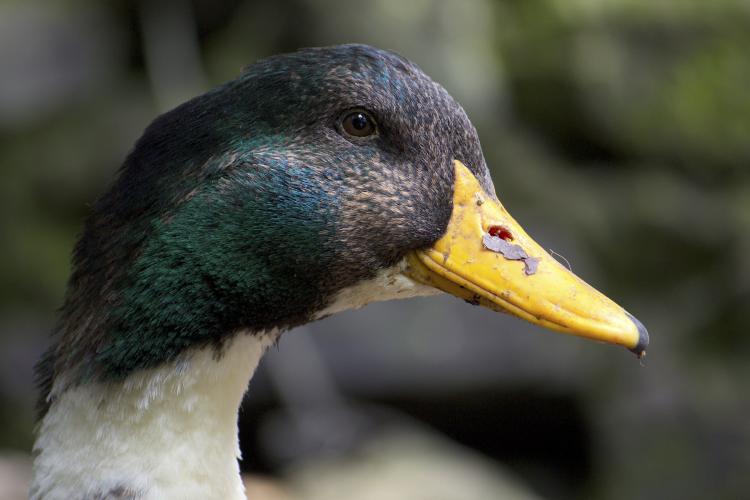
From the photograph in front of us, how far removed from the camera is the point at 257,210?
6.54 ft

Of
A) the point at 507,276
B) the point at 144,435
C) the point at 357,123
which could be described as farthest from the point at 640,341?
the point at 144,435

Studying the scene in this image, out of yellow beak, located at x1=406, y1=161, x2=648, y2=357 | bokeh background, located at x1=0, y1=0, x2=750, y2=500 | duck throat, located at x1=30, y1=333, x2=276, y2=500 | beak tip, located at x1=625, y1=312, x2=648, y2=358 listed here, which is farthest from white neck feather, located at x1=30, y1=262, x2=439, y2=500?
bokeh background, located at x1=0, y1=0, x2=750, y2=500

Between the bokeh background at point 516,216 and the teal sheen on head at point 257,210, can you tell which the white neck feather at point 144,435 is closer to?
the teal sheen on head at point 257,210

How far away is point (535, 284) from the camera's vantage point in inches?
78.8

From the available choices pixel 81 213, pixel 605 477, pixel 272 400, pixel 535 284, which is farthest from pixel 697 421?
pixel 535 284

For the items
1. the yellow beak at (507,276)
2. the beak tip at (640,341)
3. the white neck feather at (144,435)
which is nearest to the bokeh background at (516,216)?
the white neck feather at (144,435)

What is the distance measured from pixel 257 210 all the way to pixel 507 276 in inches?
19.7

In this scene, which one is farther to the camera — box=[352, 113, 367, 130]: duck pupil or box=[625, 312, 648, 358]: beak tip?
box=[352, 113, 367, 130]: duck pupil

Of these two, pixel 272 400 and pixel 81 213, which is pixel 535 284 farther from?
pixel 81 213

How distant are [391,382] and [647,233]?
6.41 ft

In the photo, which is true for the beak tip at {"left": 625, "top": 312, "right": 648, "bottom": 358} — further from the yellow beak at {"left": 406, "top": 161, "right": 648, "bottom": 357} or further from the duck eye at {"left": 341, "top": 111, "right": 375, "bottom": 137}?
the duck eye at {"left": 341, "top": 111, "right": 375, "bottom": 137}

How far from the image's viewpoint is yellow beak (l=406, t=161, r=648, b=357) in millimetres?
1950

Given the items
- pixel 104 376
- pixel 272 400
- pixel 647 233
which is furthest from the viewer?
pixel 647 233

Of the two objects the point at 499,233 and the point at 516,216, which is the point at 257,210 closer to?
the point at 499,233
